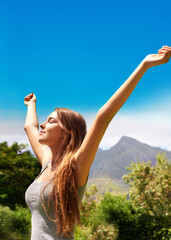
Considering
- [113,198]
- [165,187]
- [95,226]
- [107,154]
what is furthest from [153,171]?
[107,154]

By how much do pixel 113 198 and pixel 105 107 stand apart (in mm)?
10645

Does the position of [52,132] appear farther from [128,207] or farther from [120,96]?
[128,207]

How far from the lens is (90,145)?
1079 mm

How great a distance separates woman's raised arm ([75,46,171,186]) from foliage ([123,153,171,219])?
9.57m

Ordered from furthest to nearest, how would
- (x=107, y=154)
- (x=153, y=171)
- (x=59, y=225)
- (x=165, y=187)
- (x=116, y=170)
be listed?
(x=107, y=154), (x=116, y=170), (x=153, y=171), (x=165, y=187), (x=59, y=225)

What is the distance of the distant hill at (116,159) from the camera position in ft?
273

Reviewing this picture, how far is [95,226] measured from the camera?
404 inches

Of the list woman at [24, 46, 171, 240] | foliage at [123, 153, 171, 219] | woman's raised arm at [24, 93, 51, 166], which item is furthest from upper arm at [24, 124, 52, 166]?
foliage at [123, 153, 171, 219]

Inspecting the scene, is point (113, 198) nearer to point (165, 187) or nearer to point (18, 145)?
point (165, 187)

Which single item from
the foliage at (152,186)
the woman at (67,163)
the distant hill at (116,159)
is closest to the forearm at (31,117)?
the woman at (67,163)

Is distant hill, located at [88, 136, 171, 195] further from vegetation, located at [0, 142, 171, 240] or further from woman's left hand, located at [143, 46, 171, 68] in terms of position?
woman's left hand, located at [143, 46, 171, 68]

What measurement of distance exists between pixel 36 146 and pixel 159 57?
947 millimetres

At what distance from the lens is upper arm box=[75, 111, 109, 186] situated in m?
1.06

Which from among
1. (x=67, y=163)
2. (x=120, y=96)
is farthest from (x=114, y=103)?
(x=67, y=163)
